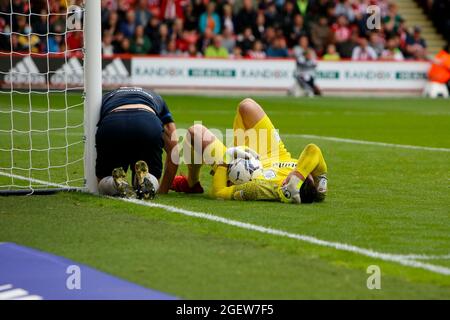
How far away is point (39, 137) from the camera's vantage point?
1527 cm

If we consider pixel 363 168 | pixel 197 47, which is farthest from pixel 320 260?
pixel 197 47

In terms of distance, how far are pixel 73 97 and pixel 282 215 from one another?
14.7 metres

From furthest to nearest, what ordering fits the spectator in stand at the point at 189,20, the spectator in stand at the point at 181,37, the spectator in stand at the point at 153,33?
the spectator in stand at the point at 189,20, the spectator in stand at the point at 181,37, the spectator in stand at the point at 153,33

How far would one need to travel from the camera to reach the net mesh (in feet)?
37.0

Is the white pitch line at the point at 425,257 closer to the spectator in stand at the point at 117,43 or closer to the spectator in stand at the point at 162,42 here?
the spectator in stand at the point at 117,43

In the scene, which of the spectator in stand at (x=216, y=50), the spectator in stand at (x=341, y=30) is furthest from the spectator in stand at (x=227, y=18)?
the spectator in stand at (x=341, y=30)

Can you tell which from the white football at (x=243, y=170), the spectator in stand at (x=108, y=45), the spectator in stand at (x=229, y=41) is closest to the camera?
the white football at (x=243, y=170)

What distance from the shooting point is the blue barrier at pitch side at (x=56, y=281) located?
592 cm

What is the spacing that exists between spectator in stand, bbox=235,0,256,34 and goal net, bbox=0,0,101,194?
5899 millimetres

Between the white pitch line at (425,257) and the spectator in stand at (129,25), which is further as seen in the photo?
the spectator in stand at (129,25)

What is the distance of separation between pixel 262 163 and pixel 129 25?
1967cm

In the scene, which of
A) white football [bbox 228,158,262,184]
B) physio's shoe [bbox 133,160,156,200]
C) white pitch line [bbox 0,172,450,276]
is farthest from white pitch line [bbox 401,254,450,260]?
physio's shoe [bbox 133,160,156,200]

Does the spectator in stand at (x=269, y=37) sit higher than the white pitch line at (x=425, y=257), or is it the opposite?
the white pitch line at (x=425, y=257)

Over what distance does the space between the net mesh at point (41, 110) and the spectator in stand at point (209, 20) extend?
190 inches
